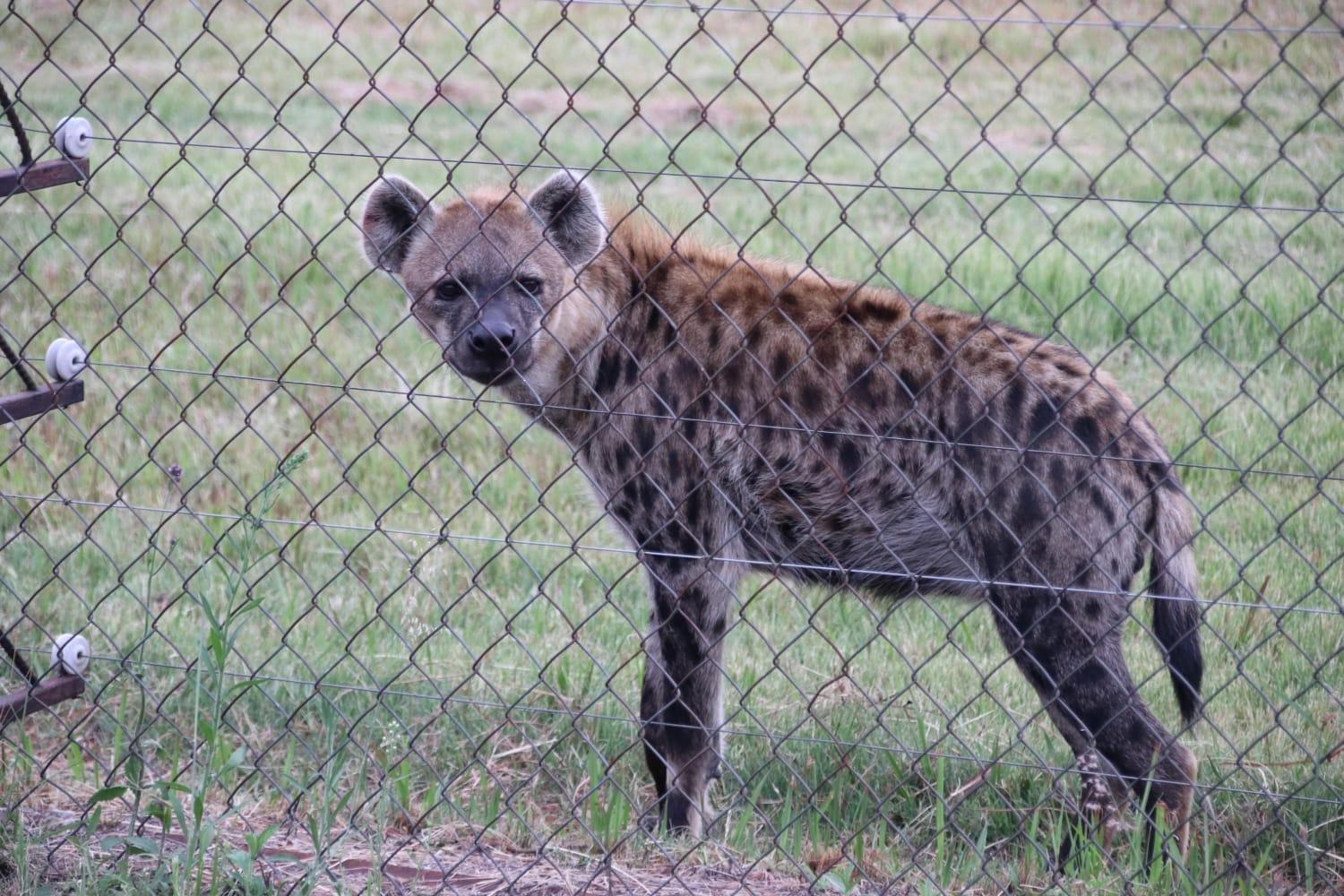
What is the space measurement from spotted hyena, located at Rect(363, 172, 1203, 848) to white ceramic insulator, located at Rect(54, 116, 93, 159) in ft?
2.23

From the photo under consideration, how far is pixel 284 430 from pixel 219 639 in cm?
324

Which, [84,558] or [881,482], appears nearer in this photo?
[881,482]

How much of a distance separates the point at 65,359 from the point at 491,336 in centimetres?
89

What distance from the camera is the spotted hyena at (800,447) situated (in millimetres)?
2900

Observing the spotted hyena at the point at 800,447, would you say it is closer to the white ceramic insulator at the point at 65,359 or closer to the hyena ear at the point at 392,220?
the hyena ear at the point at 392,220

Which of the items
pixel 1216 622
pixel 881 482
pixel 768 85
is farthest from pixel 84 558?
pixel 768 85

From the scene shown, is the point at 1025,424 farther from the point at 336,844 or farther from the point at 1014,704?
the point at 336,844

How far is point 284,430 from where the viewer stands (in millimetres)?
5238

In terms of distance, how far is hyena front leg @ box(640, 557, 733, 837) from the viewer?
3.16m

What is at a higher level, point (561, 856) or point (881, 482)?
point (881, 482)

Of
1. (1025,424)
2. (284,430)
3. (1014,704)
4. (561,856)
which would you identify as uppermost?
(1025,424)

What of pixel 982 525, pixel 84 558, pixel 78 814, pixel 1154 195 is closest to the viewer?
pixel 78 814

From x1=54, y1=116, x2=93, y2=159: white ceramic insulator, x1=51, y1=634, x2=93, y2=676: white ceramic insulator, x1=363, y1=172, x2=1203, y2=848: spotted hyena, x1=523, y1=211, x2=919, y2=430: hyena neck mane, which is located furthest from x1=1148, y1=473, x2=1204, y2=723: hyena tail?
x1=54, y1=116, x2=93, y2=159: white ceramic insulator

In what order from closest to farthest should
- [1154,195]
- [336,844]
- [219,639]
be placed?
[219,639], [336,844], [1154,195]
